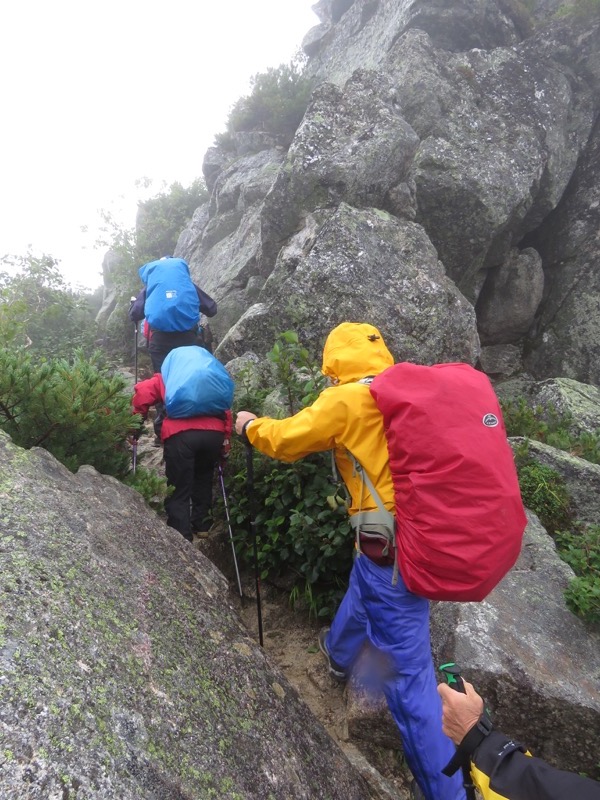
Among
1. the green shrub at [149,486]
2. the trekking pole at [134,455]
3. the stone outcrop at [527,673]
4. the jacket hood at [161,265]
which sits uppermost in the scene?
the jacket hood at [161,265]

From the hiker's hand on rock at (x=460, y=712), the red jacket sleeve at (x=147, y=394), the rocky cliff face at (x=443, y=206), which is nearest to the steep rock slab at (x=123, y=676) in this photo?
the hiker's hand on rock at (x=460, y=712)

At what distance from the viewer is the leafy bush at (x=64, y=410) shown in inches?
161

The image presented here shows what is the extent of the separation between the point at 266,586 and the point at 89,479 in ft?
8.75

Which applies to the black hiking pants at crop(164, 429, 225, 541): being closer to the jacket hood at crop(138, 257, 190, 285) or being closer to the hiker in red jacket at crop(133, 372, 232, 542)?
the hiker in red jacket at crop(133, 372, 232, 542)

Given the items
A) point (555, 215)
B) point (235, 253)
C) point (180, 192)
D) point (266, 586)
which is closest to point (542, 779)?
point (266, 586)

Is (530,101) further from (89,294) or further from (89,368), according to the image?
(89,294)

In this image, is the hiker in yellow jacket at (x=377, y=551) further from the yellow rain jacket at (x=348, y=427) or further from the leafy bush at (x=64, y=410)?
the leafy bush at (x=64, y=410)

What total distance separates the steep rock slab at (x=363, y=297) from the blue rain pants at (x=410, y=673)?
498 cm

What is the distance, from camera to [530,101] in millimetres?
12312

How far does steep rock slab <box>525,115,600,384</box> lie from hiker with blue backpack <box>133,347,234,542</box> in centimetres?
1037

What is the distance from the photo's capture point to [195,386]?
5109 millimetres

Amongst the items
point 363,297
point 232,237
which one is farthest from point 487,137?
point 232,237

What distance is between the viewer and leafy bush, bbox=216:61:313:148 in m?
16.5

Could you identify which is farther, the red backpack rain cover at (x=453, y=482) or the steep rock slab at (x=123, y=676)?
the red backpack rain cover at (x=453, y=482)
